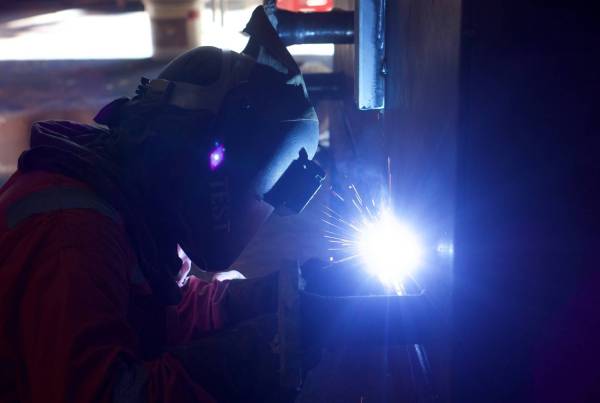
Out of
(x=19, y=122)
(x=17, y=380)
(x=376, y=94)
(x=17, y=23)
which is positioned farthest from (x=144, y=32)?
(x=17, y=380)

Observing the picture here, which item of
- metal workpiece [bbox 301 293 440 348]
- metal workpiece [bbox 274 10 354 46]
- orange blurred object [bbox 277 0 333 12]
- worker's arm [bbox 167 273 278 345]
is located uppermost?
orange blurred object [bbox 277 0 333 12]

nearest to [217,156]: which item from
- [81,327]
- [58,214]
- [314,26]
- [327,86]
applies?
[58,214]

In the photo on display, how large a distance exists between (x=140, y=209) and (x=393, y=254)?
0.77 meters

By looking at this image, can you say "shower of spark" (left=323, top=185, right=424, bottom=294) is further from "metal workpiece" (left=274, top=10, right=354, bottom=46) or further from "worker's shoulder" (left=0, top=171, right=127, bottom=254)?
"metal workpiece" (left=274, top=10, right=354, bottom=46)

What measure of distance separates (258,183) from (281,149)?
116mm

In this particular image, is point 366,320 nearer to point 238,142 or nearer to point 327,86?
point 238,142

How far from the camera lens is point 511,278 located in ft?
4.17

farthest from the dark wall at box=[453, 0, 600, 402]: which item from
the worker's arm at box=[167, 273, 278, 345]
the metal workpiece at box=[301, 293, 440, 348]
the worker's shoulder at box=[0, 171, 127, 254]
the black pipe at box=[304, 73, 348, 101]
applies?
the black pipe at box=[304, 73, 348, 101]

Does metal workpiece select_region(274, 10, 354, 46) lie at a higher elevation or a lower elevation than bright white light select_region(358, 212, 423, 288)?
higher

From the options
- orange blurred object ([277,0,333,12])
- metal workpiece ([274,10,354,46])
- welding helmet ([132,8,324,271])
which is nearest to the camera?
welding helmet ([132,8,324,271])

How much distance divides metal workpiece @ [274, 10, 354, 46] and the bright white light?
1.33 metres

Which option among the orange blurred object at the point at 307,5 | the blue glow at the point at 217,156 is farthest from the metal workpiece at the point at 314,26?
the blue glow at the point at 217,156

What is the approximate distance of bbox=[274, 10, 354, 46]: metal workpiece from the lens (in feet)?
10.6

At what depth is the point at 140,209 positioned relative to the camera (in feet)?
5.48
